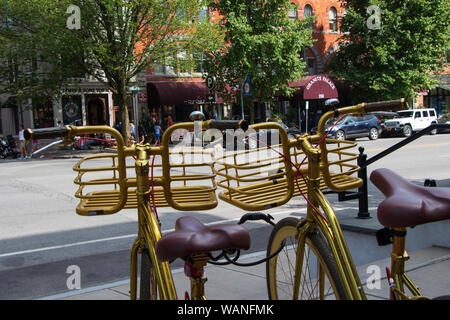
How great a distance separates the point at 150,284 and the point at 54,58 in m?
24.9

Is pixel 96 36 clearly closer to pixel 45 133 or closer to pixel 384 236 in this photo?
pixel 45 133

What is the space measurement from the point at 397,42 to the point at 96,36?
2138 cm

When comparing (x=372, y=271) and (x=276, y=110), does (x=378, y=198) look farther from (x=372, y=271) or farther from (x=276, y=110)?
(x=276, y=110)

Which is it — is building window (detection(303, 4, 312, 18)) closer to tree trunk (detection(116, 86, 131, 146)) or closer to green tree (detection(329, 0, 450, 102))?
green tree (detection(329, 0, 450, 102))

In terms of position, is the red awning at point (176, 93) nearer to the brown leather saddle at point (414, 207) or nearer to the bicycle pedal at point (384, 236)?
the bicycle pedal at point (384, 236)

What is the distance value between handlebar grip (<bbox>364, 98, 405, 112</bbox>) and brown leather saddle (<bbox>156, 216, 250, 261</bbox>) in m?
1.27

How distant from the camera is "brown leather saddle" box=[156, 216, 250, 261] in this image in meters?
2.10

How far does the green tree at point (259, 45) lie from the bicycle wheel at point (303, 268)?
27.7 meters

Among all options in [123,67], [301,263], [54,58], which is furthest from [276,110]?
[301,263]

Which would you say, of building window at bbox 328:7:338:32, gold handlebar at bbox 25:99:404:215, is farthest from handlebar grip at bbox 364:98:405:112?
building window at bbox 328:7:338:32

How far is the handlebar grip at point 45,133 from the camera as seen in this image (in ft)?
8.82

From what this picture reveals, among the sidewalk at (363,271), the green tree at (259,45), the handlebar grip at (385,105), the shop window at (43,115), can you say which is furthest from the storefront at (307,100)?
the handlebar grip at (385,105)

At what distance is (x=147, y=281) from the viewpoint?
109 inches

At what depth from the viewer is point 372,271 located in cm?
450
